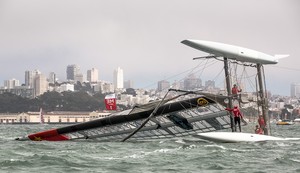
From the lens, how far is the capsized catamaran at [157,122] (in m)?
40.5

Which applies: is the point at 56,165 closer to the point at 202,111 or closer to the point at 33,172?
the point at 33,172

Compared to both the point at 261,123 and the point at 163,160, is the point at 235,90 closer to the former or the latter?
the point at 261,123

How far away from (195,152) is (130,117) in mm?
8817

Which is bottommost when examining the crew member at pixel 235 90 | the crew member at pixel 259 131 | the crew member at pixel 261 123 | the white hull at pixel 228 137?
the white hull at pixel 228 137

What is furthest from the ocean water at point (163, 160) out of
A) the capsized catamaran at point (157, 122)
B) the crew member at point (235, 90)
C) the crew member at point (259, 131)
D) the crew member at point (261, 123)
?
the crew member at point (259, 131)

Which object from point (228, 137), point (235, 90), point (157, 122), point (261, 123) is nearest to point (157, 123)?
point (157, 122)

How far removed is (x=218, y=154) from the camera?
3178 centimetres

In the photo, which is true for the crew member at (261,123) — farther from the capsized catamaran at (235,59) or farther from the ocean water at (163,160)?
the ocean water at (163,160)

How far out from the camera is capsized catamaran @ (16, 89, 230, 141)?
133 feet

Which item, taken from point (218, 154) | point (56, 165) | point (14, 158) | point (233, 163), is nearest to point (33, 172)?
point (56, 165)

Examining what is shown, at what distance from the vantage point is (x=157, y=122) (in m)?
45.0

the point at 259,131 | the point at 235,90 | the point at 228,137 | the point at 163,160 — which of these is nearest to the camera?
the point at 163,160

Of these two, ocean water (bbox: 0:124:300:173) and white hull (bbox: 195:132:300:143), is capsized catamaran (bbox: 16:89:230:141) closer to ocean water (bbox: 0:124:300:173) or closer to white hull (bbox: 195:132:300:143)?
white hull (bbox: 195:132:300:143)

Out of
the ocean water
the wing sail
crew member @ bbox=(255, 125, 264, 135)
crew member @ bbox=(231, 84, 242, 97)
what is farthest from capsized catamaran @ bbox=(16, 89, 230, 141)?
the ocean water
